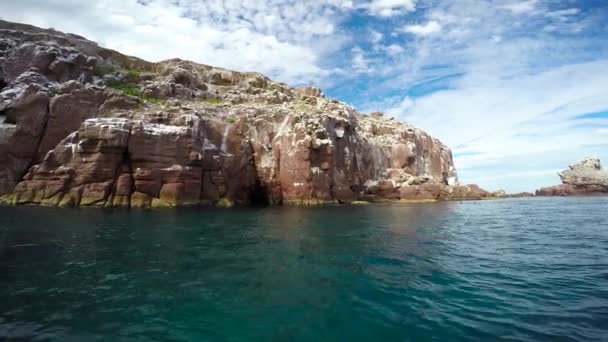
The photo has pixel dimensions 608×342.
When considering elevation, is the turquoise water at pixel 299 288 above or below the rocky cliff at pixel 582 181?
below

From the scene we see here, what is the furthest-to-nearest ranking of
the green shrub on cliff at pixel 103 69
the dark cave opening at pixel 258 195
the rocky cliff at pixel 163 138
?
the green shrub on cliff at pixel 103 69
the dark cave opening at pixel 258 195
the rocky cliff at pixel 163 138

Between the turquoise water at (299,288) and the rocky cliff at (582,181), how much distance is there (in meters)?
91.9

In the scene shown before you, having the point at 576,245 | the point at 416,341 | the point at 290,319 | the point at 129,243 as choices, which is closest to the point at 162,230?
the point at 129,243

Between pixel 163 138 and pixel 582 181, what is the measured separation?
4225 inches

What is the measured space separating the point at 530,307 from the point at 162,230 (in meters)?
20.3

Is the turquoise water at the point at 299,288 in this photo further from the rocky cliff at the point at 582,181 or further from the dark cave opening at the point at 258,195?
the rocky cliff at the point at 582,181

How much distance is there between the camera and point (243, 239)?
19328 mm

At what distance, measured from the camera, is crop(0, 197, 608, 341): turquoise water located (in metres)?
7.29

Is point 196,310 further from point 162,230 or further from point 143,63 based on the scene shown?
point 143,63

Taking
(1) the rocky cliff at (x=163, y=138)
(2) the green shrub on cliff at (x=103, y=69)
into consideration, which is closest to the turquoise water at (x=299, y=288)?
(1) the rocky cliff at (x=163, y=138)

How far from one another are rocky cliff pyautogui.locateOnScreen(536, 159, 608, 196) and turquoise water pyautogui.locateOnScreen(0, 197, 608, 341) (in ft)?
302

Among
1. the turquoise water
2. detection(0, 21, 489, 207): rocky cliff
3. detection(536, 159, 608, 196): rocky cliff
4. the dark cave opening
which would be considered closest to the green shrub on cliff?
detection(0, 21, 489, 207): rocky cliff

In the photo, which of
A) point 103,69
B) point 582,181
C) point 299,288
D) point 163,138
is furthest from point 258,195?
point 582,181

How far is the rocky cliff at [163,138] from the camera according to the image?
3994 cm
